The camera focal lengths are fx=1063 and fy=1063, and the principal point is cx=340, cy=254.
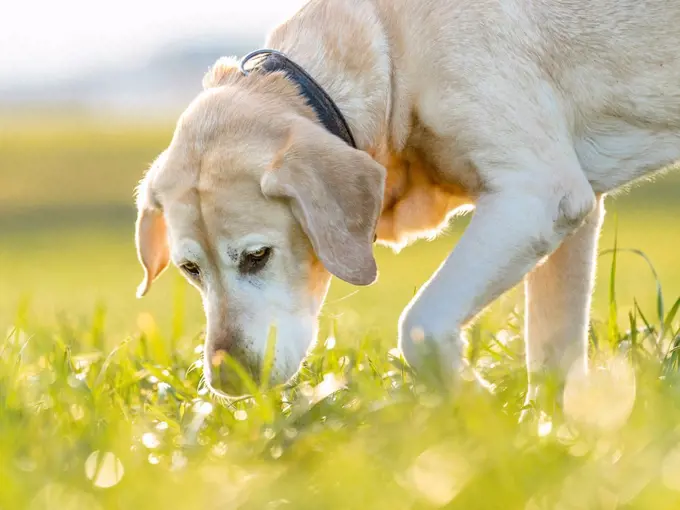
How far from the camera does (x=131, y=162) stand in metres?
25.8

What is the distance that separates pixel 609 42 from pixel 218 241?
1452mm

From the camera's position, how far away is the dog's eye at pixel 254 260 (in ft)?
10.9

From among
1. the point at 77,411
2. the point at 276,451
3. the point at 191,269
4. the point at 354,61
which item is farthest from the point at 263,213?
the point at 276,451

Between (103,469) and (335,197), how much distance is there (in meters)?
1.31

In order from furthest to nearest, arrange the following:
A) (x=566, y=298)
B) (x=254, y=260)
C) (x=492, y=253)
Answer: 1. (x=566, y=298)
2. (x=254, y=260)
3. (x=492, y=253)

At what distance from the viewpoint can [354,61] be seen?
343 cm

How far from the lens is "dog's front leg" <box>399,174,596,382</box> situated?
118 inches

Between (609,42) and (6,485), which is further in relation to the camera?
(609,42)

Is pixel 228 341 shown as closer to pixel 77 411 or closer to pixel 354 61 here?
pixel 77 411

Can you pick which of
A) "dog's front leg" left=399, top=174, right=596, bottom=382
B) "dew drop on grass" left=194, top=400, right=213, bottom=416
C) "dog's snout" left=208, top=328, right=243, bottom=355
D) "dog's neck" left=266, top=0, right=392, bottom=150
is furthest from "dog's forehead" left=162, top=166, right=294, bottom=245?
"dew drop on grass" left=194, top=400, right=213, bottom=416

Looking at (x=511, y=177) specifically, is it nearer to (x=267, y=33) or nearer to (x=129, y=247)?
(x=267, y=33)

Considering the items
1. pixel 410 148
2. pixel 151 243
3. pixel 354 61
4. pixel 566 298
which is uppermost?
pixel 354 61

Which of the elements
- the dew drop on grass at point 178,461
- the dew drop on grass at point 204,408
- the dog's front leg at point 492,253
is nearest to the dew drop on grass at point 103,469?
the dew drop on grass at point 178,461

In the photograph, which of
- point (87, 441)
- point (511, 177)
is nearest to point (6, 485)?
point (87, 441)
